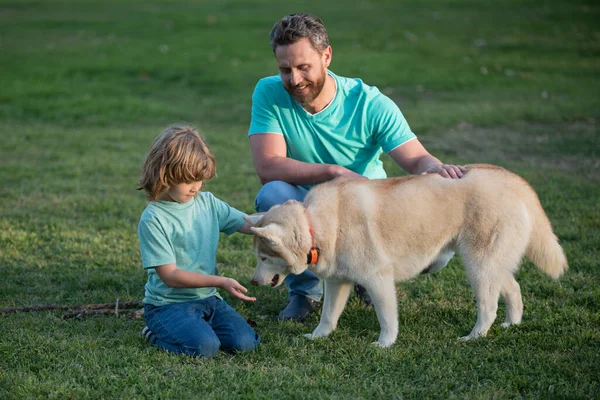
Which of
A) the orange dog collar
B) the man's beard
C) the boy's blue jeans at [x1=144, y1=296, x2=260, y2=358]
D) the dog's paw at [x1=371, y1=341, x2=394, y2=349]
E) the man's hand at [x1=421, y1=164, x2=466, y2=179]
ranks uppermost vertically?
the man's beard

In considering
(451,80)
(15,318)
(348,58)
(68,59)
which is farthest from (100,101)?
(15,318)

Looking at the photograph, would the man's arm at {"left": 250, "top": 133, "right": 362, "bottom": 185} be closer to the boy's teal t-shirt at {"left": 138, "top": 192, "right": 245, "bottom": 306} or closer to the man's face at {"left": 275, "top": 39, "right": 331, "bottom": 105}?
the man's face at {"left": 275, "top": 39, "right": 331, "bottom": 105}

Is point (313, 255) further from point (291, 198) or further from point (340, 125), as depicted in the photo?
point (340, 125)

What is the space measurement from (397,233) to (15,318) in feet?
8.89

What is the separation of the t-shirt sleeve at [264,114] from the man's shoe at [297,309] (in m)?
1.26

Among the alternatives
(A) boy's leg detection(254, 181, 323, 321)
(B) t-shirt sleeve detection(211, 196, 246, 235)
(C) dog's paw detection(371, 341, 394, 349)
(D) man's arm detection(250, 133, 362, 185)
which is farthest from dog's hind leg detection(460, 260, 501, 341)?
(B) t-shirt sleeve detection(211, 196, 246, 235)

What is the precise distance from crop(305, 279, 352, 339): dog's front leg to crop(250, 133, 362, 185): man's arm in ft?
2.51

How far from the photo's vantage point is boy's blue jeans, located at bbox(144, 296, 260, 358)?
4.30 meters

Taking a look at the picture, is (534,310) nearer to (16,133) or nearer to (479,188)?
(479,188)

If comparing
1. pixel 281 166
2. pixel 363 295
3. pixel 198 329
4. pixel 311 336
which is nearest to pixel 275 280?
pixel 311 336

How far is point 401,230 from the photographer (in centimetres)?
446

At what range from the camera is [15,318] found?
4.89 meters

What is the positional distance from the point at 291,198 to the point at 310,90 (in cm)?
79

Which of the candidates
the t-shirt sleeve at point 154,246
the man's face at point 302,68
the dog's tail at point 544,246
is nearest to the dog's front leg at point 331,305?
the t-shirt sleeve at point 154,246
